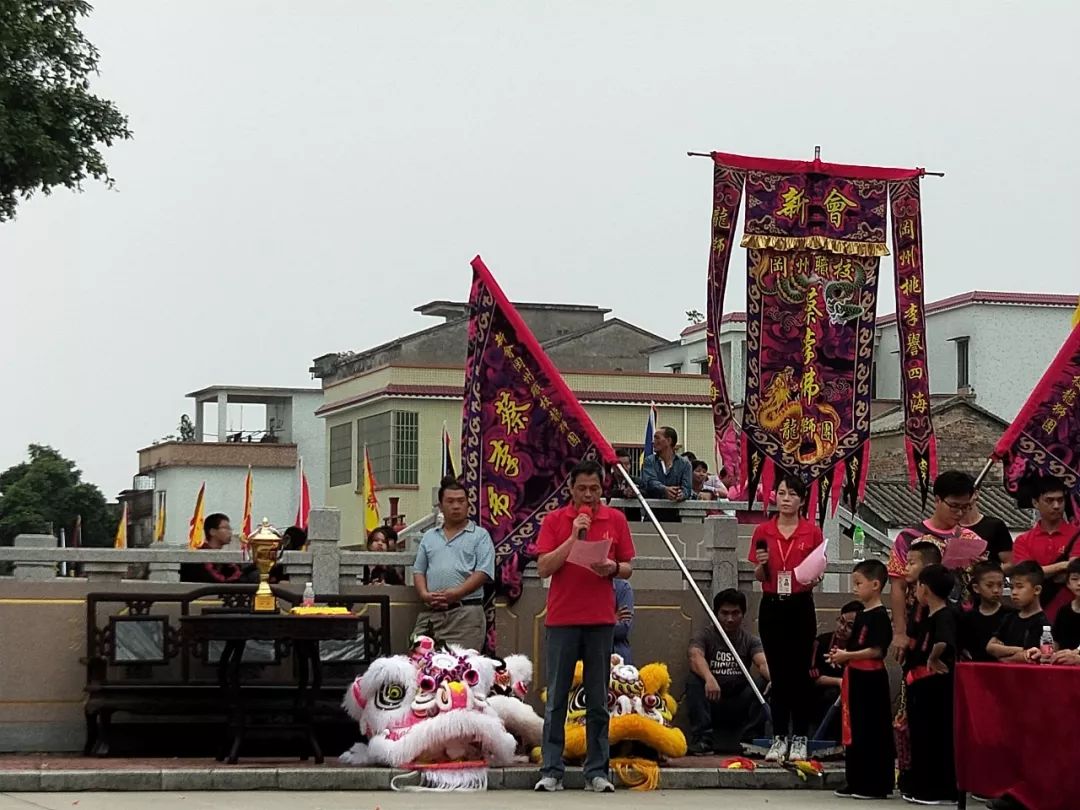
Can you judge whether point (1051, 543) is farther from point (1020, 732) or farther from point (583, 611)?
point (583, 611)

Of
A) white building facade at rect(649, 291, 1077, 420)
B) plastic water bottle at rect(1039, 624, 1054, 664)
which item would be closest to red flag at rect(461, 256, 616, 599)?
plastic water bottle at rect(1039, 624, 1054, 664)

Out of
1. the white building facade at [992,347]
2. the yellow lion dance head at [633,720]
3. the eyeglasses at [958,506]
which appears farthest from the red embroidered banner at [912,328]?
the white building facade at [992,347]

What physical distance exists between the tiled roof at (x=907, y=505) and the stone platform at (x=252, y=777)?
19.6m

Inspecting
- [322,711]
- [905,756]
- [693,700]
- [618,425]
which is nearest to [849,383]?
[693,700]

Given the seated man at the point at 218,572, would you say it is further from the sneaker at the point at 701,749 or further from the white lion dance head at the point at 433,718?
the sneaker at the point at 701,749

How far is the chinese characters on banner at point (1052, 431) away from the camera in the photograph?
14062 millimetres

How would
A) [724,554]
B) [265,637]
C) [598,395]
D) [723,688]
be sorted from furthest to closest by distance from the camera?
[598,395]
[724,554]
[723,688]
[265,637]

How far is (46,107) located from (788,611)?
15.6 meters

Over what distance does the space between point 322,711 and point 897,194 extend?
5.85m

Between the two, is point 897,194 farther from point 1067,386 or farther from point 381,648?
point 381,648

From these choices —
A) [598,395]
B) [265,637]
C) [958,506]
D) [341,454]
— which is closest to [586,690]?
[265,637]

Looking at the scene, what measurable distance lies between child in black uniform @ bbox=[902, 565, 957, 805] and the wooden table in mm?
3472

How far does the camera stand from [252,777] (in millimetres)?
11586

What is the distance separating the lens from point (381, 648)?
13.2 m
